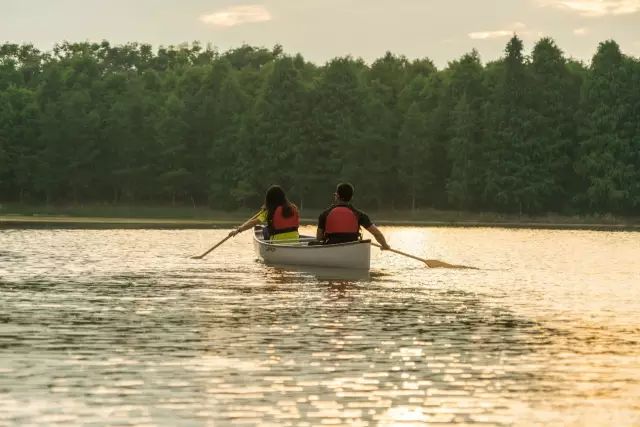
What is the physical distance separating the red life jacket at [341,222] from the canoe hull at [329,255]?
0.71m

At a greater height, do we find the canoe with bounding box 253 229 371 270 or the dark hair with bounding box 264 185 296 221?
the dark hair with bounding box 264 185 296 221

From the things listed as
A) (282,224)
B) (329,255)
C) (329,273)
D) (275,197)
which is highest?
(275,197)

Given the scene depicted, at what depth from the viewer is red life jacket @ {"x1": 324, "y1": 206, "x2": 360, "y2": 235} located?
127 feet

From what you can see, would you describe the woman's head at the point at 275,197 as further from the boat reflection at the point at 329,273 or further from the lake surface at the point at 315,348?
the lake surface at the point at 315,348

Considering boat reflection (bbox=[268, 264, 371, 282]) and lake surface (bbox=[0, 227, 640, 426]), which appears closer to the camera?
lake surface (bbox=[0, 227, 640, 426])

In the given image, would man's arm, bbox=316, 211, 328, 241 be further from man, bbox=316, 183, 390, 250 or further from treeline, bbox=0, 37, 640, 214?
treeline, bbox=0, 37, 640, 214

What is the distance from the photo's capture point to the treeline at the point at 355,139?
120312 mm

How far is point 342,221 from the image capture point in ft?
127

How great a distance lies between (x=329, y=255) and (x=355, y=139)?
85487mm

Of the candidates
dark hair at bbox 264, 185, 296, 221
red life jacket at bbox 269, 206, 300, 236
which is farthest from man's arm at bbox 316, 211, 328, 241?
red life jacket at bbox 269, 206, 300, 236

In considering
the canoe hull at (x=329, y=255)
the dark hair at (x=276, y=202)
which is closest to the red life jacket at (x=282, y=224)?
the dark hair at (x=276, y=202)

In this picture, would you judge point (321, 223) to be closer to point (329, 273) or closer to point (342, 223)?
point (342, 223)

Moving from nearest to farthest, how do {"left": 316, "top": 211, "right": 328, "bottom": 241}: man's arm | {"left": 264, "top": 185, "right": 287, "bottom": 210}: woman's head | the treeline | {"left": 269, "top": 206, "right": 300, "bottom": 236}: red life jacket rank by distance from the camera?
{"left": 316, "top": 211, "right": 328, "bottom": 241}: man's arm
{"left": 264, "top": 185, "right": 287, "bottom": 210}: woman's head
{"left": 269, "top": 206, "right": 300, "bottom": 236}: red life jacket
the treeline

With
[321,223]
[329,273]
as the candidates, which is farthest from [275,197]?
[329,273]
